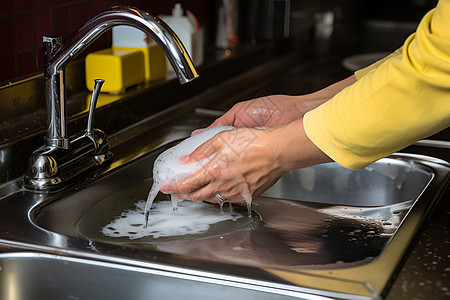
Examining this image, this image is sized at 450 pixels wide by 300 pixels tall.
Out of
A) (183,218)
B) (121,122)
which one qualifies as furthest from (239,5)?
(183,218)

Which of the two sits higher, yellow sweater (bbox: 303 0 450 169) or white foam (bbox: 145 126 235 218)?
yellow sweater (bbox: 303 0 450 169)

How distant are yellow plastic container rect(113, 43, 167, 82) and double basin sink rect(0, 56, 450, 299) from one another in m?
0.12

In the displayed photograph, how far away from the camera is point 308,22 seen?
8.63 ft

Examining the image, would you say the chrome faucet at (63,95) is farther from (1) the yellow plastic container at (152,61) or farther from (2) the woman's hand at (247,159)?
(1) the yellow plastic container at (152,61)

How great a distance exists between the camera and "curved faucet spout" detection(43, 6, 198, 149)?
97 cm

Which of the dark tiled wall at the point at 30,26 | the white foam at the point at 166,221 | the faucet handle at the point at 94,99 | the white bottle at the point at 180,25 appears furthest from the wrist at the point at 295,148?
the white bottle at the point at 180,25

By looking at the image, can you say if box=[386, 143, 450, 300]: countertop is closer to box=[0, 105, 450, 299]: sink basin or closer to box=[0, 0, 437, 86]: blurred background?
box=[0, 105, 450, 299]: sink basin

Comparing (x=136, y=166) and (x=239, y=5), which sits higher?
(x=239, y=5)

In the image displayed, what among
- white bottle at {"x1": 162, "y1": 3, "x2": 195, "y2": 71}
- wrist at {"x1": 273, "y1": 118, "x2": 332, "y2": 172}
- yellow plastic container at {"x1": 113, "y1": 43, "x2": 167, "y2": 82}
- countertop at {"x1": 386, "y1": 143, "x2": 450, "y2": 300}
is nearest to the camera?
countertop at {"x1": 386, "y1": 143, "x2": 450, "y2": 300}

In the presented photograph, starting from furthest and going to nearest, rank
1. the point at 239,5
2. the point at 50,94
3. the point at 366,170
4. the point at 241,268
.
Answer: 1. the point at 239,5
2. the point at 366,170
3. the point at 50,94
4. the point at 241,268

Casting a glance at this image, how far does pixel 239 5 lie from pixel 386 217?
3.75ft

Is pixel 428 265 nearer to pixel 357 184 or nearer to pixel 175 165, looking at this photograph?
pixel 175 165

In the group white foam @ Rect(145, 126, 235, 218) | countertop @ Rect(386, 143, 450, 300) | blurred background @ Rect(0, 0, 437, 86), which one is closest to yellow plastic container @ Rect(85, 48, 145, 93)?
blurred background @ Rect(0, 0, 437, 86)

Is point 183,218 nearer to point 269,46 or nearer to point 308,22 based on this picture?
point 269,46
